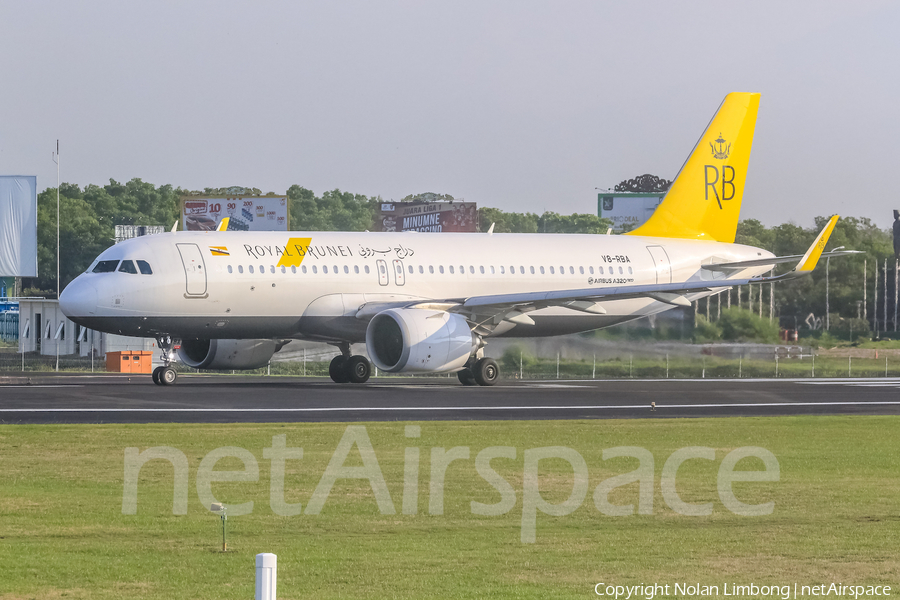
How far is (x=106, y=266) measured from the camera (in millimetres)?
30641

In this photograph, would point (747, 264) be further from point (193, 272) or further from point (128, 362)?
point (128, 362)

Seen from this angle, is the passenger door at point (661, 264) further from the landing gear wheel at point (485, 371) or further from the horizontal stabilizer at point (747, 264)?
the landing gear wheel at point (485, 371)

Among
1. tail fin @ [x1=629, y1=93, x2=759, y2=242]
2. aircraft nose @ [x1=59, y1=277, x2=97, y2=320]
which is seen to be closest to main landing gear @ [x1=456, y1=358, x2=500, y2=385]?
tail fin @ [x1=629, y1=93, x2=759, y2=242]

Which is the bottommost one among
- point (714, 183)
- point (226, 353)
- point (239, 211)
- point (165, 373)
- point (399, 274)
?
point (165, 373)

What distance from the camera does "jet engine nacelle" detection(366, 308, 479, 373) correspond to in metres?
30.4

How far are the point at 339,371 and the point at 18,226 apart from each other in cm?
4695

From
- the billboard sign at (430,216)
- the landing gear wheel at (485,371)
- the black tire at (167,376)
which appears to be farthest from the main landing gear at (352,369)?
the billboard sign at (430,216)

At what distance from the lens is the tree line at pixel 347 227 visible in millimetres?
49312

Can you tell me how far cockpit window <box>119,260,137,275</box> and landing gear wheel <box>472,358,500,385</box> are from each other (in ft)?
31.6

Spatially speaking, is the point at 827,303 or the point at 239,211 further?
the point at 239,211

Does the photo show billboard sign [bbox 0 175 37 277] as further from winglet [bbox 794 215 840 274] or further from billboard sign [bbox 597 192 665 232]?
billboard sign [bbox 597 192 665 232]

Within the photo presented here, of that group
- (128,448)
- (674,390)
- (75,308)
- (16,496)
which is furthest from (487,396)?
(16,496)

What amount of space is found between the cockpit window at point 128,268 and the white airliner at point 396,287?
0.04m

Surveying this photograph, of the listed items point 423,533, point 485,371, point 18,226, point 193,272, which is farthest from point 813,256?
point 18,226
